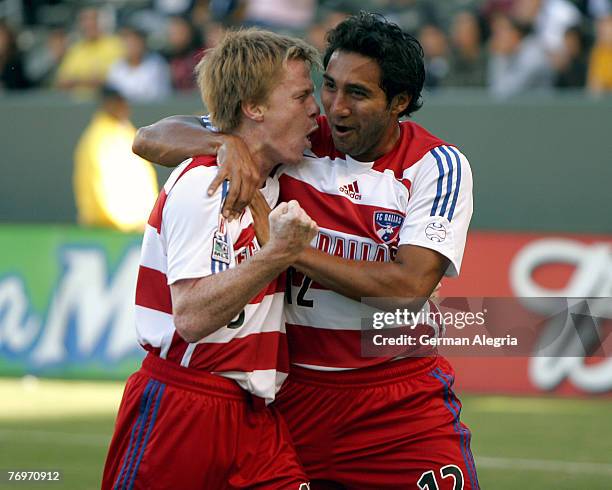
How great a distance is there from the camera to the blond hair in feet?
14.4

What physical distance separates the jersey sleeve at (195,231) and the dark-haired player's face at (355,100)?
2.09ft

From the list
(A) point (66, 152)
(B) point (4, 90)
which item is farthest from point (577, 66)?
(B) point (4, 90)

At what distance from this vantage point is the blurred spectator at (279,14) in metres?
13.9

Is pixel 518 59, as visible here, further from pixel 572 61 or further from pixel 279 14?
pixel 279 14

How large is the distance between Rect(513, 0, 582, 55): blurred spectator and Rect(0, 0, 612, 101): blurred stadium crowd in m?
0.01

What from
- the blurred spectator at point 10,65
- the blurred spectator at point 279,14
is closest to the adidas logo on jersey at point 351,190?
the blurred spectator at point 279,14

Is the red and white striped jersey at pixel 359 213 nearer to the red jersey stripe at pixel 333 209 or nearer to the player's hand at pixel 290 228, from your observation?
the red jersey stripe at pixel 333 209

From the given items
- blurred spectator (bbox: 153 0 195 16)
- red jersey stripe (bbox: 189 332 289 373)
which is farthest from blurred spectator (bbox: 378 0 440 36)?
red jersey stripe (bbox: 189 332 289 373)

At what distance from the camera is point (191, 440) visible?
426cm

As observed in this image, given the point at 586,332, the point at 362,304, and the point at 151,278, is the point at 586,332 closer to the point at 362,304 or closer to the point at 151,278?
the point at 362,304

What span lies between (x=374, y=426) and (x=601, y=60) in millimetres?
8459

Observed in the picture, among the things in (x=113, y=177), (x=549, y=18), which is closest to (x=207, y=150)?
(x=113, y=177)

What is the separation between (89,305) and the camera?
10.7m

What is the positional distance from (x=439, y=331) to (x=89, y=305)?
6273 millimetres
